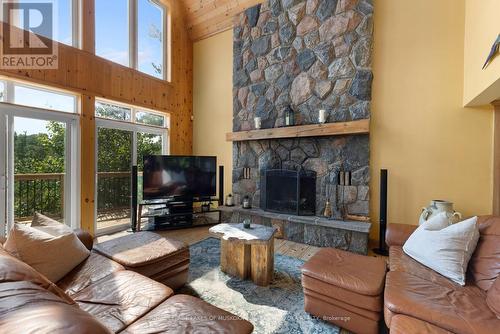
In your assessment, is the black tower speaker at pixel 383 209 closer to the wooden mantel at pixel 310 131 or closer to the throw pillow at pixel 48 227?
the wooden mantel at pixel 310 131

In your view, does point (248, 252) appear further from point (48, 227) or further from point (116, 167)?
point (116, 167)

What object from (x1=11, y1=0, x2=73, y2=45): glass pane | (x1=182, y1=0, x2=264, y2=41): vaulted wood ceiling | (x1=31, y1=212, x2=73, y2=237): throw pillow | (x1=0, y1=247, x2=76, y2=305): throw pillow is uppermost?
(x1=182, y1=0, x2=264, y2=41): vaulted wood ceiling

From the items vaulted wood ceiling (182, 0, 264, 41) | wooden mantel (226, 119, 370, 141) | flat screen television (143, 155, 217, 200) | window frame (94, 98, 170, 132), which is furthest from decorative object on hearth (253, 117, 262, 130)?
vaulted wood ceiling (182, 0, 264, 41)

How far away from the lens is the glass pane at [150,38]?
445 centimetres

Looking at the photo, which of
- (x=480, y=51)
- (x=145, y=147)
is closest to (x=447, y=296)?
(x=480, y=51)

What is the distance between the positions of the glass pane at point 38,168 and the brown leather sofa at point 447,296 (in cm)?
412

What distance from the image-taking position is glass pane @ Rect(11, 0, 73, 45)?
314cm

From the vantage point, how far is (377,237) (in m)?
3.46

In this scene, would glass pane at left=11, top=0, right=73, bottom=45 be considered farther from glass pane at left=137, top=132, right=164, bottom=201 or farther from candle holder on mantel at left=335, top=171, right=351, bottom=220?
candle holder on mantel at left=335, top=171, right=351, bottom=220

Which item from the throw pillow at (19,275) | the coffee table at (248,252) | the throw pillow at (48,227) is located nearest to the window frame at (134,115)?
the throw pillow at (48,227)

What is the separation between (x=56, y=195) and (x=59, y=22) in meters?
2.42

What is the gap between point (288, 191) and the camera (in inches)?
156

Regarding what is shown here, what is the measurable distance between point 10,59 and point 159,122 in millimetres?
2256

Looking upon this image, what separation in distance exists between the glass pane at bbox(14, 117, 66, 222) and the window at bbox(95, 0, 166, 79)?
1488mm
